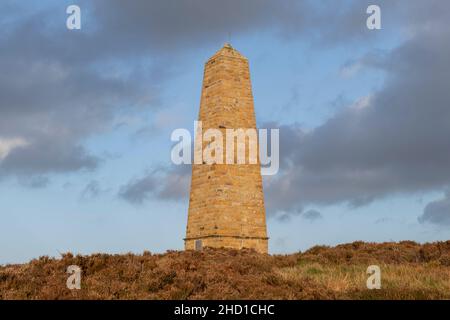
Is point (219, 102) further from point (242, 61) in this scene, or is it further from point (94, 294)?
point (94, 294)

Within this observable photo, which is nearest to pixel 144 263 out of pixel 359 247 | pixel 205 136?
pixel 359 247

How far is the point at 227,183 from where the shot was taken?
31.1m

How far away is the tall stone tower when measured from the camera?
30.8 metres

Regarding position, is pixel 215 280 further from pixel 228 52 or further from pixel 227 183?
pixel 228 52

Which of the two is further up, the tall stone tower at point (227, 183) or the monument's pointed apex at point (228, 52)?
the monument's pointed apex at point (228, 52)

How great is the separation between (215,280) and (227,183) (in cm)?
1591

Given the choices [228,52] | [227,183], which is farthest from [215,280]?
[228,52]

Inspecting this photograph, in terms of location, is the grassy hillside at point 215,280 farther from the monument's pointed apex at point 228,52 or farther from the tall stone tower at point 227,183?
the monument's pointed apex at point 228,52

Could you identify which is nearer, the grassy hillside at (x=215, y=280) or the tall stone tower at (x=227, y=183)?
the grassy hillside at (x=215, y=280)

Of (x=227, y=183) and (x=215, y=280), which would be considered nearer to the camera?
(x=215, y=280)

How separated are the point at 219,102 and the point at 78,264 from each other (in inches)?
625

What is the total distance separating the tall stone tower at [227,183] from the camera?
3078cm

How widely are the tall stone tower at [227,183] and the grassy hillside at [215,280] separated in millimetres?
9589

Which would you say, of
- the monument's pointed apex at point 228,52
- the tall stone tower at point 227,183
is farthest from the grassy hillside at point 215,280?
the monument's pointed apex at point 228,52
